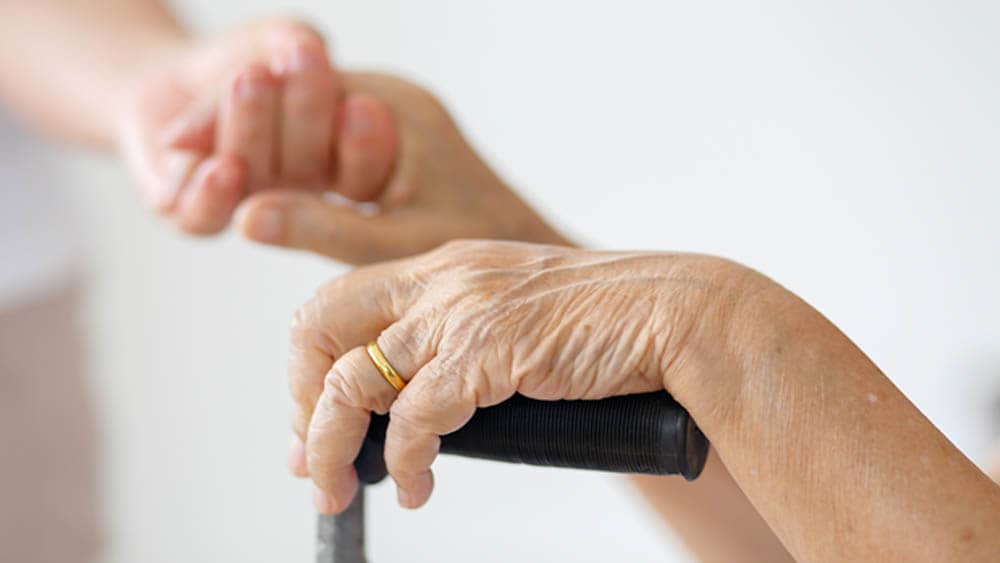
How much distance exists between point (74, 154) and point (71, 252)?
500mm

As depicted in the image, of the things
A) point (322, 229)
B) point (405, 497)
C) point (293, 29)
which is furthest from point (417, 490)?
point (293, 29)

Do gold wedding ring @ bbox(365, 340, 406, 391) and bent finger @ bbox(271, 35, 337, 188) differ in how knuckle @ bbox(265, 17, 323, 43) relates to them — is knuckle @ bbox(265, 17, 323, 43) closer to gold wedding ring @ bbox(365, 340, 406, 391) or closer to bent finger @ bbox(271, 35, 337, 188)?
bent finger @ bbox(271, 35, 337, 188)

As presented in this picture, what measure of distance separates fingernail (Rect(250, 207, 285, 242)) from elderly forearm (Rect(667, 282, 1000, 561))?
513mm

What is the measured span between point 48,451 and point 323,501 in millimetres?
1864

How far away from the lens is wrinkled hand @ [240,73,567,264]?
41.3 inches

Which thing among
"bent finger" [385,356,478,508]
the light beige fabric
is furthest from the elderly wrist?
the light beige fabric

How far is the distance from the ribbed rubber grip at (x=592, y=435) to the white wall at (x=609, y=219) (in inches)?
34.7

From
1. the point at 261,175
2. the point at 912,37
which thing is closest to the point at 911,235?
the point at 912,37

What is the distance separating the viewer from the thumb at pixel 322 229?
1.04 metres

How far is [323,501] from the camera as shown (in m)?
0.72

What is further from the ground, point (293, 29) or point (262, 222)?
point (293, 29)

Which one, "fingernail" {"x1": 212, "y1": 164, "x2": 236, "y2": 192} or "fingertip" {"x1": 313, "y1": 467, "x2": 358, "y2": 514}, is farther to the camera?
"fingernail" {"x1": 212, "y1": 164, "x2": 236, "y2": 192}

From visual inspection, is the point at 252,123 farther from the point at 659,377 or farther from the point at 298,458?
the point at 659,377

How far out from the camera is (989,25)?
175 cm
